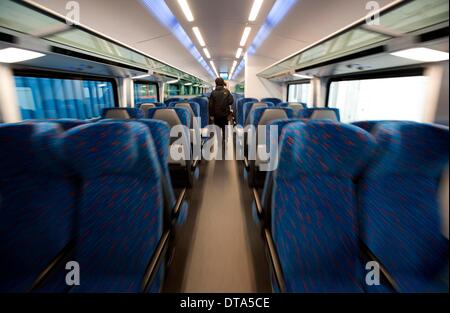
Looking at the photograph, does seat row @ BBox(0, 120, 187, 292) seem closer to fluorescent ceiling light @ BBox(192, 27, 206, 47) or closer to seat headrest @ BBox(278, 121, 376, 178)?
seat headrest @ BBox(278, 121, 376, 178)

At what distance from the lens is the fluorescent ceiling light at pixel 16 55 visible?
2.01 m

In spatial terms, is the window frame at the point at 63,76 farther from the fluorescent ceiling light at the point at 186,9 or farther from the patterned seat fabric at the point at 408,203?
the patterned seat fabric at the point at 408,203

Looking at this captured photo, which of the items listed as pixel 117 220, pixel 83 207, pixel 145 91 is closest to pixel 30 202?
pixel 83 207

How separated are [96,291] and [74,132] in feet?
3.05

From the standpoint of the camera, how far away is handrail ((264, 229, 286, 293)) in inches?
39.0

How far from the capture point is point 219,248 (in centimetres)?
204

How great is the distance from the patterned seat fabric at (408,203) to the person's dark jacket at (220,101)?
167 inches

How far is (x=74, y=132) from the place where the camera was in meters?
1.06

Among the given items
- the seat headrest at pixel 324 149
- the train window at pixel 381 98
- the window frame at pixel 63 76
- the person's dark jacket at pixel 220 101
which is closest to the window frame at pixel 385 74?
the train window at pixel 381 98

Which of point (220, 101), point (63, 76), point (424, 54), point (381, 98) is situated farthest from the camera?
point (220, 101)

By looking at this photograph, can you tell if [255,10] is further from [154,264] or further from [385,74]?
[154,264]

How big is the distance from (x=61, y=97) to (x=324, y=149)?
4703 millimetres

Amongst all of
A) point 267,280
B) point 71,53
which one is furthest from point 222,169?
point 71,53

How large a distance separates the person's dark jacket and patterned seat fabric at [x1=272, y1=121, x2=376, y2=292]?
4150 mm
